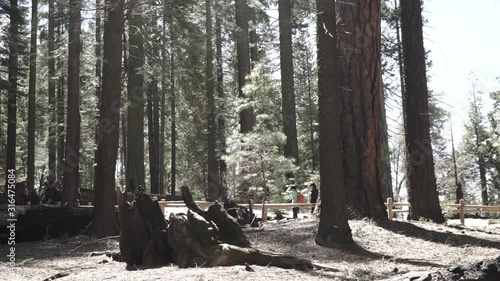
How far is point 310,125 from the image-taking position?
42750mm

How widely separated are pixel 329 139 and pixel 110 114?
21.1 ft

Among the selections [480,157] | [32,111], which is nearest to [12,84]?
[32,111]

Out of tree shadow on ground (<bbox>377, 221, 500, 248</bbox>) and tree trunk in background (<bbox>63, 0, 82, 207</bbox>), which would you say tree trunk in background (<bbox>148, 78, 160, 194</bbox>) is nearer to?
tree trunk in background (<bbox>63, 0, 82, 207</bbox>)

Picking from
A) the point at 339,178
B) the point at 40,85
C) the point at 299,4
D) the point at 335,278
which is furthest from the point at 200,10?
the point at 335,278

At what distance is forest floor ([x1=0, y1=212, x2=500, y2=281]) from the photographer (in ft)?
21.6

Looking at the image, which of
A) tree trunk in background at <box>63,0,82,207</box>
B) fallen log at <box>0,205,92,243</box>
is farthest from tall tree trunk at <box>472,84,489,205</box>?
fallen log at <box>0,205,92,243</box>

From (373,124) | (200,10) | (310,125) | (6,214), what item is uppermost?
(200,10)

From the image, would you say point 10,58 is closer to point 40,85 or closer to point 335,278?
point 40,85

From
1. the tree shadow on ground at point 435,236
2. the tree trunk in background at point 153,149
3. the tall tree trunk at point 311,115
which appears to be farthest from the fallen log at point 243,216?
the tall tree trunk at point 311,115

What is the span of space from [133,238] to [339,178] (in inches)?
156

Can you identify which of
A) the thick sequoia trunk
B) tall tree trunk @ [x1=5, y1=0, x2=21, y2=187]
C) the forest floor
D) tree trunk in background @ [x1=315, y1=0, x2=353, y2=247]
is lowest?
the forest floor

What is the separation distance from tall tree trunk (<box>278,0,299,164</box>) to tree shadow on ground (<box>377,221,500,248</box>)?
1454 cm

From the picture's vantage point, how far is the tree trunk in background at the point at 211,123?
30797mm

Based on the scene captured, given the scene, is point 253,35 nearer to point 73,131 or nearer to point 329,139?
point 73,131
